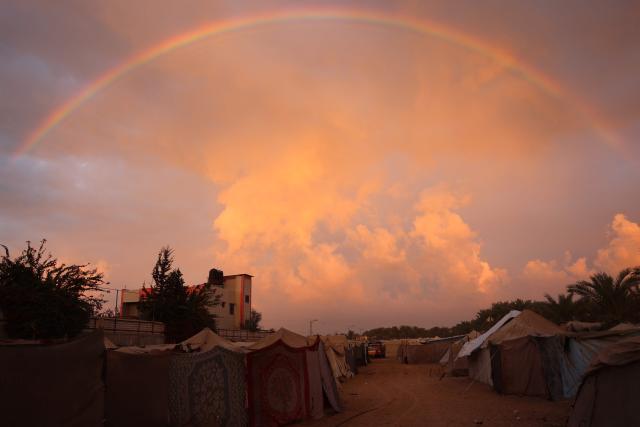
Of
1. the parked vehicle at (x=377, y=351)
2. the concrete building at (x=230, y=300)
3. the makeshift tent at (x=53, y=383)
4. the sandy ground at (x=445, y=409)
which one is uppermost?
the concrete building at (x=230, y=300)

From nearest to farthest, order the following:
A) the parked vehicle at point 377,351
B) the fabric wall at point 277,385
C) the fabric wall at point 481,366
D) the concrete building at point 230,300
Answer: the fabric wall at point 277,385 < the fabric wall at point 481,366 < the concrete building at point 230,300 < the parked vehicle at point 377,351

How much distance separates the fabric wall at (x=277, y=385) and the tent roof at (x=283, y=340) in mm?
354

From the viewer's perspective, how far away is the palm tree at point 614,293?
85.8 feet

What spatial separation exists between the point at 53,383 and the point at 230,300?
49411 mm

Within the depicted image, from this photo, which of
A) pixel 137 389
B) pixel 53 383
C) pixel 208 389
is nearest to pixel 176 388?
pixel 208 389

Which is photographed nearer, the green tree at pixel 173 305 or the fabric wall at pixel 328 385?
the fabric wall at pixel 328 385

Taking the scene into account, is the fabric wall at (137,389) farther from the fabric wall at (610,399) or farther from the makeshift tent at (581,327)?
the makeshift tent at (581,327)

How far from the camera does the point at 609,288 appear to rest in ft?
87.4

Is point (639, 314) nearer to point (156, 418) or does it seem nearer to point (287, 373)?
point (287, 373)

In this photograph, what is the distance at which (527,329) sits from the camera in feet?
68.6

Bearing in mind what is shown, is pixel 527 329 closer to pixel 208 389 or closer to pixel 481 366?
pixel 481 366

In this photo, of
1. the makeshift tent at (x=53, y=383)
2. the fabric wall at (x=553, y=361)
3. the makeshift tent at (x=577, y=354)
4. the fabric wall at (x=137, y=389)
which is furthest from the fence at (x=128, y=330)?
the makeshift tent at (x=577, y=354)

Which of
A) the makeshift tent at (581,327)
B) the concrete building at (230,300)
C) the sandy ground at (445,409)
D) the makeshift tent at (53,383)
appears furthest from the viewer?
the concrete building at (230,300)

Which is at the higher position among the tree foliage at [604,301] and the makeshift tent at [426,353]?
the tree foliage at [604,301]
